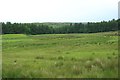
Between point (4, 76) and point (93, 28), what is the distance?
5489 inches

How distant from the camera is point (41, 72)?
13508 millimetres

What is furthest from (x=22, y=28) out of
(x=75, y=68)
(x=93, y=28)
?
(x=75, y=68)

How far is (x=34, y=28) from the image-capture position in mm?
143375

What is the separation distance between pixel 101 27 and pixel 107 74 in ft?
445

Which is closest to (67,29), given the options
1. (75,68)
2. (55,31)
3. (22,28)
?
(55,31)

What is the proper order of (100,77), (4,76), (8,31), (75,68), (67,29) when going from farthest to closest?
(67,29)
(8,31)
(75,68)
(4,76)
(100,77)

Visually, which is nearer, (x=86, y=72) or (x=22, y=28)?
(x=86, y=72)

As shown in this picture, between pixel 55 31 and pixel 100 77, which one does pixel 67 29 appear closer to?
pixel 55 31

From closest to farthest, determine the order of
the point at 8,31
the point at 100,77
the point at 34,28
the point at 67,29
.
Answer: the point at 100,77 → the point at 8,31 → the point at 34,28 → the point at 67,29

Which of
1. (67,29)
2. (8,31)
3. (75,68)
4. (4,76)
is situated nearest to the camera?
(4,76)

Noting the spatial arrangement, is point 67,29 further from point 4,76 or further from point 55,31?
point 4,76

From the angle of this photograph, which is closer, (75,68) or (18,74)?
(18,74)

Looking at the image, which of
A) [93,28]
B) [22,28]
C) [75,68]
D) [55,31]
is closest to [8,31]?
[22,28]

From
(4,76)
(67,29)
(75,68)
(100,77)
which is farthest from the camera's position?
(67,29)
